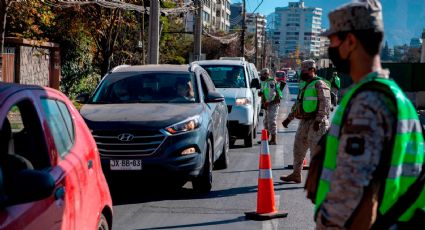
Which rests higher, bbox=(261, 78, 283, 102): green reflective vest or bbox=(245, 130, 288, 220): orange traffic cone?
bbox=(261, 78, 283, 102): green reflective vest

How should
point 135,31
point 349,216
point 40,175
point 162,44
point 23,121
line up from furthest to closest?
point 162,44
point 135,31
point 23,121
point 40,175
point 349,216

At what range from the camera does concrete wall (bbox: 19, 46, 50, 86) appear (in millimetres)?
26438

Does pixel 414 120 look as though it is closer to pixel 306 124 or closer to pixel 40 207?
pixel 40 207

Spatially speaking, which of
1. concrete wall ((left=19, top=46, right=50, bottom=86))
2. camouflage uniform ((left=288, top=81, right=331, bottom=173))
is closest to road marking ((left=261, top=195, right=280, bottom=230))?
camouflage uniform ((left=288, top=81, right=331, bottom=173))

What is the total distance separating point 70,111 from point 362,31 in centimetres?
246

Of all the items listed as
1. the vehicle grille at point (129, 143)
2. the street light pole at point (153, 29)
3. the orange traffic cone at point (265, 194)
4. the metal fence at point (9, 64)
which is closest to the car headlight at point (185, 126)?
the vehicle grille at point (129, 143)

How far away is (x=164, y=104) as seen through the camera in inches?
371

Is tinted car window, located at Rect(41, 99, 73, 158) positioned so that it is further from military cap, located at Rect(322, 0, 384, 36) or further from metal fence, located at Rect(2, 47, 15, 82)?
metal fence, located at Rect(2, 47, 15, 82)

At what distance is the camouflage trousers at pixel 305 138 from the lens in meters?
9.50

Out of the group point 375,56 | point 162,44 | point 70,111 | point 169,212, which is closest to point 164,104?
point 169,212

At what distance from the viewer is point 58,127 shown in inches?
170

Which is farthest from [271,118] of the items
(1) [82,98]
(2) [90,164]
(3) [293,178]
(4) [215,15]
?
(4) [215,15]

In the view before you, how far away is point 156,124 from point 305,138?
2.47 meters

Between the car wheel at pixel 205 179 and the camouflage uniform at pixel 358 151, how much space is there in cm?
595
